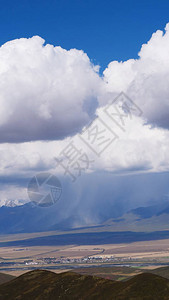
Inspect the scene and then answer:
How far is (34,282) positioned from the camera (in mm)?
198625

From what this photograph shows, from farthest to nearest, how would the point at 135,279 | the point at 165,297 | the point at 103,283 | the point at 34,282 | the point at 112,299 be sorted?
the point at 34,282 → the point at 103,283 → the point at 135,279 → the point at 112,299 → the point at 165,297

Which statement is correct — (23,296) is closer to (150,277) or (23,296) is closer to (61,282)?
(61,282)

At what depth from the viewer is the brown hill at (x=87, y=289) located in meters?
146

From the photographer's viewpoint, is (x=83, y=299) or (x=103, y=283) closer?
(x=83, y=299)

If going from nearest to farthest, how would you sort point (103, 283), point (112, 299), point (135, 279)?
point (112, 299), point (135, 279), point (103, 283)

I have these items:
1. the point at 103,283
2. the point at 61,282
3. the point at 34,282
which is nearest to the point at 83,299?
the point at 103,283

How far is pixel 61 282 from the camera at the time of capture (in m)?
184

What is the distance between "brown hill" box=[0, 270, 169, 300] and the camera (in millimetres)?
145875

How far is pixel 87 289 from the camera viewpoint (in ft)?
558

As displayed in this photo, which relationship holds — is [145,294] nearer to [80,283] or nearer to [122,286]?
[122,286]

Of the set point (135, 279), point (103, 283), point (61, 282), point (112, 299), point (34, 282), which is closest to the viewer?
point (112, 299)

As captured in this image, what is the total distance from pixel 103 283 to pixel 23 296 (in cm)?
3538

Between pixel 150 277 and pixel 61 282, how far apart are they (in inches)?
1750

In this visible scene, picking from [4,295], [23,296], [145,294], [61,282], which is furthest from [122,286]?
[4,295]
